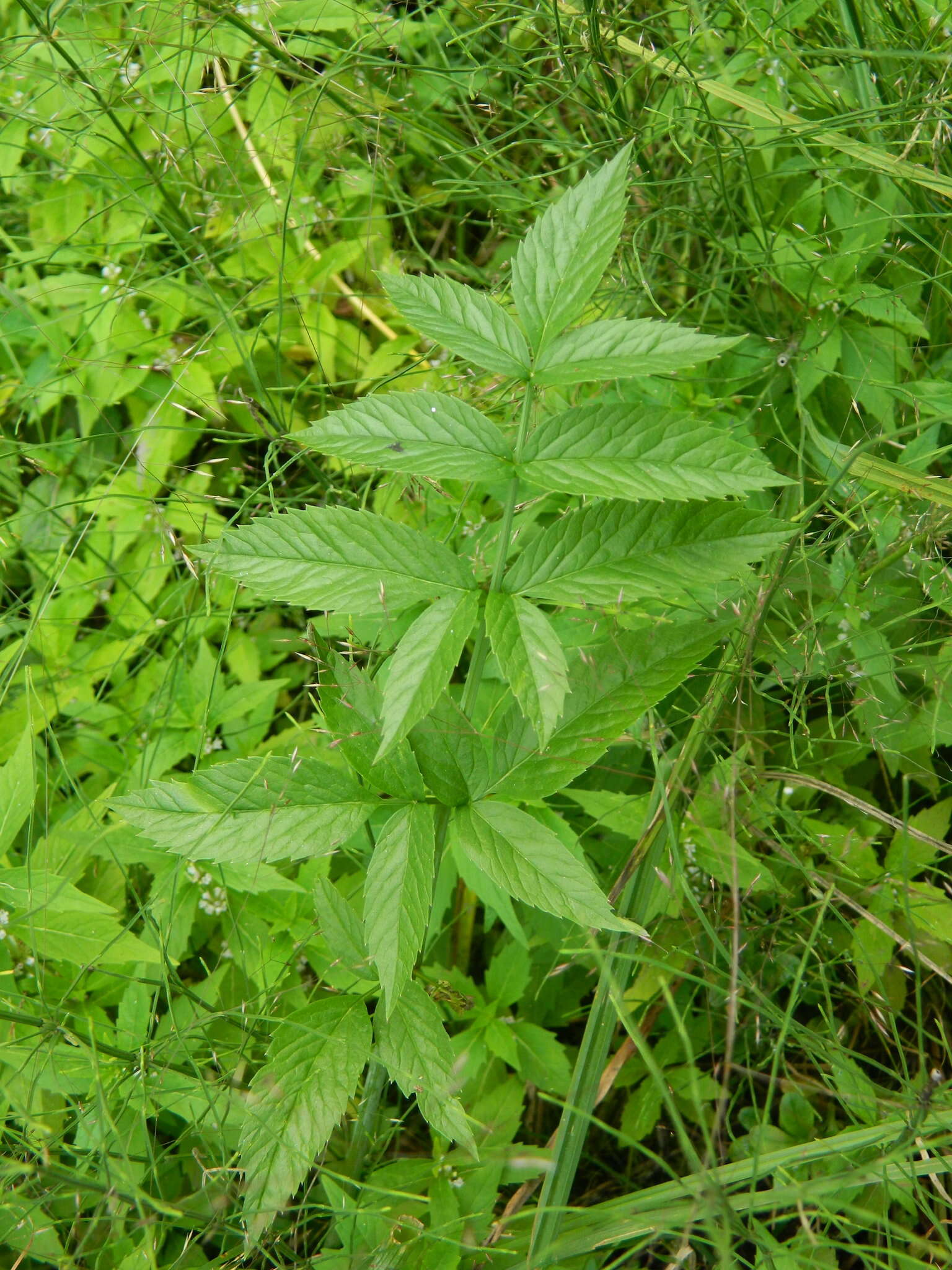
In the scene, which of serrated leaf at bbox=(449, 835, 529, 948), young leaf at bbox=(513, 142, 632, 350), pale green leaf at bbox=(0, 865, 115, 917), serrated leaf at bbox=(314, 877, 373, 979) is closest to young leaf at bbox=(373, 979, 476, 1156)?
serrated leaf at bbox=(314, 877, 373, 979)

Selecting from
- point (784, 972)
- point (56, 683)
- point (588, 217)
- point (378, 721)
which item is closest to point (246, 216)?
point (56, 683)

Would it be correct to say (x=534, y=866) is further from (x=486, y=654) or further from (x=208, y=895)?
(x=208, y=895)

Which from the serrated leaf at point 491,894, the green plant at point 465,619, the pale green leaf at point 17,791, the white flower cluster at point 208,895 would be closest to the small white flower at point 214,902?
the white flower cluster at point 208,895

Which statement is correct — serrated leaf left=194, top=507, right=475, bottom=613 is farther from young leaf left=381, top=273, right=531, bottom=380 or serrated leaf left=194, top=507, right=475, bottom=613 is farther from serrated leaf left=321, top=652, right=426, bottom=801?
young leaf left=381, top=273, right=531, bottom=380

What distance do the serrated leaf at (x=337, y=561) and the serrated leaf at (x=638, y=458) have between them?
189 mm

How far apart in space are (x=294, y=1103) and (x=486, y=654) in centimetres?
69

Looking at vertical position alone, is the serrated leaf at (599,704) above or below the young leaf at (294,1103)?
above

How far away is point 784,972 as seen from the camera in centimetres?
182

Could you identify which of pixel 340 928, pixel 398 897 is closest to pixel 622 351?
pixel 398 897

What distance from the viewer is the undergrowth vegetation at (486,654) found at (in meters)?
1.32

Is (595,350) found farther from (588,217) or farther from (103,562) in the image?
(103,562)

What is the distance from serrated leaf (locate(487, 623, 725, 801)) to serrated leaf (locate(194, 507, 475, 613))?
0.23 m

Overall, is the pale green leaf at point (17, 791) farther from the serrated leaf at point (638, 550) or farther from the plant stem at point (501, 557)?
the serrated leaf at point (638, 550)

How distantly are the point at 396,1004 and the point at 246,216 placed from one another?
2.02 meters
